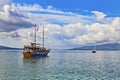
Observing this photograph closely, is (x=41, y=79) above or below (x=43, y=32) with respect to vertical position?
below

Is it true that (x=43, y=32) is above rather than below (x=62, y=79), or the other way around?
above

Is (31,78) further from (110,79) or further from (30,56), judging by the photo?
(30,56)

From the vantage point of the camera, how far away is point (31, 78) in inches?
2194

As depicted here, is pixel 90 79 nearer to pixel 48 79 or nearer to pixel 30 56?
pixel 48 79

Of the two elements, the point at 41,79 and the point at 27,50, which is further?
the point at 27,50

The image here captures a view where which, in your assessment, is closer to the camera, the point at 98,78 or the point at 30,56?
the point at 98,78

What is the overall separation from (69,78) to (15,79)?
11.3m

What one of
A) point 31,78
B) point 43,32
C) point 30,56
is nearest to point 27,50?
point 30,56

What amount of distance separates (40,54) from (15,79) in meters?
105

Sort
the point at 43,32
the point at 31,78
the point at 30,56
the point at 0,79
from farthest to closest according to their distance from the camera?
the point at 43,32 < the point at 30,56 < the point at 31,78 < the point at 0,79

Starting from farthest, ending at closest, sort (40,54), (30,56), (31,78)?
(40,54), (30,56), (31,78)

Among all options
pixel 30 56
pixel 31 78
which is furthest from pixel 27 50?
pixel 31 78

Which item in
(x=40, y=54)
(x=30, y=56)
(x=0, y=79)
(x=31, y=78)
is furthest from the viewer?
(x=40, y=54)

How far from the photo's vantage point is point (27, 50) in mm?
147250
